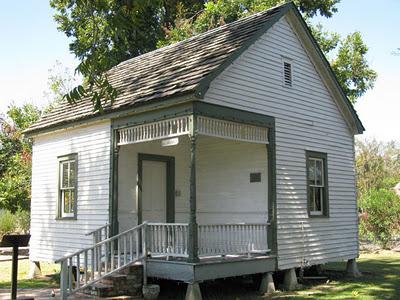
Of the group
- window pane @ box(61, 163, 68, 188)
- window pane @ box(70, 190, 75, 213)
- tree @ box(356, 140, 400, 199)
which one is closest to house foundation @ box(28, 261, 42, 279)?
window pane @ box(70, 190, 75, 213)

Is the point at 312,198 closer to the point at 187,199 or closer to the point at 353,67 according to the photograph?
the point at 187,199

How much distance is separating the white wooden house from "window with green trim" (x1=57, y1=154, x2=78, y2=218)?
0.04 meters

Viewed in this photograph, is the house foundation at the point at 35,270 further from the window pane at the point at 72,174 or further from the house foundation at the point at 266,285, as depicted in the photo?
the house foundation at the point at 266,285

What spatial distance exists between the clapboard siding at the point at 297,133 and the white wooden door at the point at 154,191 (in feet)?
11.4

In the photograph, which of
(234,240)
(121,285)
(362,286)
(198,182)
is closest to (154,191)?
(198,182)

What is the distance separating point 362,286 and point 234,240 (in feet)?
13.6

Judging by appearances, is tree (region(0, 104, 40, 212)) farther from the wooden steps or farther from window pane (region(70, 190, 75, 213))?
the wooden steps

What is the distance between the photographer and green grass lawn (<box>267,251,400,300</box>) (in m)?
11.7

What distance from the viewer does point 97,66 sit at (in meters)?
7.68

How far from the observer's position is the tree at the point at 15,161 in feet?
70.0

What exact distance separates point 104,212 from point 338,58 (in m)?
16.6

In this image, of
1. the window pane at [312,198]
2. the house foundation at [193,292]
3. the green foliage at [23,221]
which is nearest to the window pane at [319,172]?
the window pane at [312,198]

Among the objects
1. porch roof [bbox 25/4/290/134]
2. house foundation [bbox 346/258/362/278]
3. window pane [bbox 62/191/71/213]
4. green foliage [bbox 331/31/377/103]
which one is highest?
green foliage [bbox 331/31/377/103]

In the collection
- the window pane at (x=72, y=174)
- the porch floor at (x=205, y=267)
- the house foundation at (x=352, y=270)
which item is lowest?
the house foundation at (x=352, y=270)
